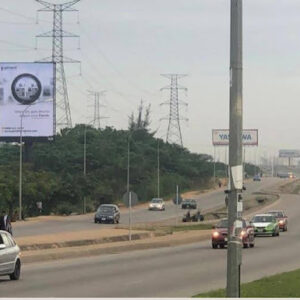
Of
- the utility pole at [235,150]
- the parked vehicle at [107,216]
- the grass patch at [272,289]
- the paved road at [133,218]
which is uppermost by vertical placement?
the utility pole at [235,150]

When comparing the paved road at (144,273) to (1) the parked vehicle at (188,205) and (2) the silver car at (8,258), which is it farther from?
(1) the parked vehicle at (188,205)

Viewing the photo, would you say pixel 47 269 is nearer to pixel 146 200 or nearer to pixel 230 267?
pixel 230 267

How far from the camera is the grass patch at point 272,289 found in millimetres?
15070

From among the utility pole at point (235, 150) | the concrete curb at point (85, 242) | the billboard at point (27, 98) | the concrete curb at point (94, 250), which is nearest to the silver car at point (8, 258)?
the concrete curb at point (94, 250)

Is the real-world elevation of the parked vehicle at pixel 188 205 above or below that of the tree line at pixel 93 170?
below

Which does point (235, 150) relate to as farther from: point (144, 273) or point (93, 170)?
point (93, 170)

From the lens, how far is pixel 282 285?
17.1m

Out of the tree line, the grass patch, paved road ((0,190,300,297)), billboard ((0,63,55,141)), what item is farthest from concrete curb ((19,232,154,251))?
billboard ((0,63,55,141))

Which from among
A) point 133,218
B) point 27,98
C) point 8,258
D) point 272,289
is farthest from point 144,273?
point 27,98

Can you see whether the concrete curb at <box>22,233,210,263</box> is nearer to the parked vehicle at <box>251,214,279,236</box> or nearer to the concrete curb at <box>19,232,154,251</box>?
the concrete curb at <box>19,232,154,251</box>

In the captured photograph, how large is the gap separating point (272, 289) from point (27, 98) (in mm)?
69269

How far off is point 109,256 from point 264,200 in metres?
77.4

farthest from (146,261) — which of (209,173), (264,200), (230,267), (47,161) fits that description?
(209,173)

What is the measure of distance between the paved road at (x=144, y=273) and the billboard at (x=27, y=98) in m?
47.9
